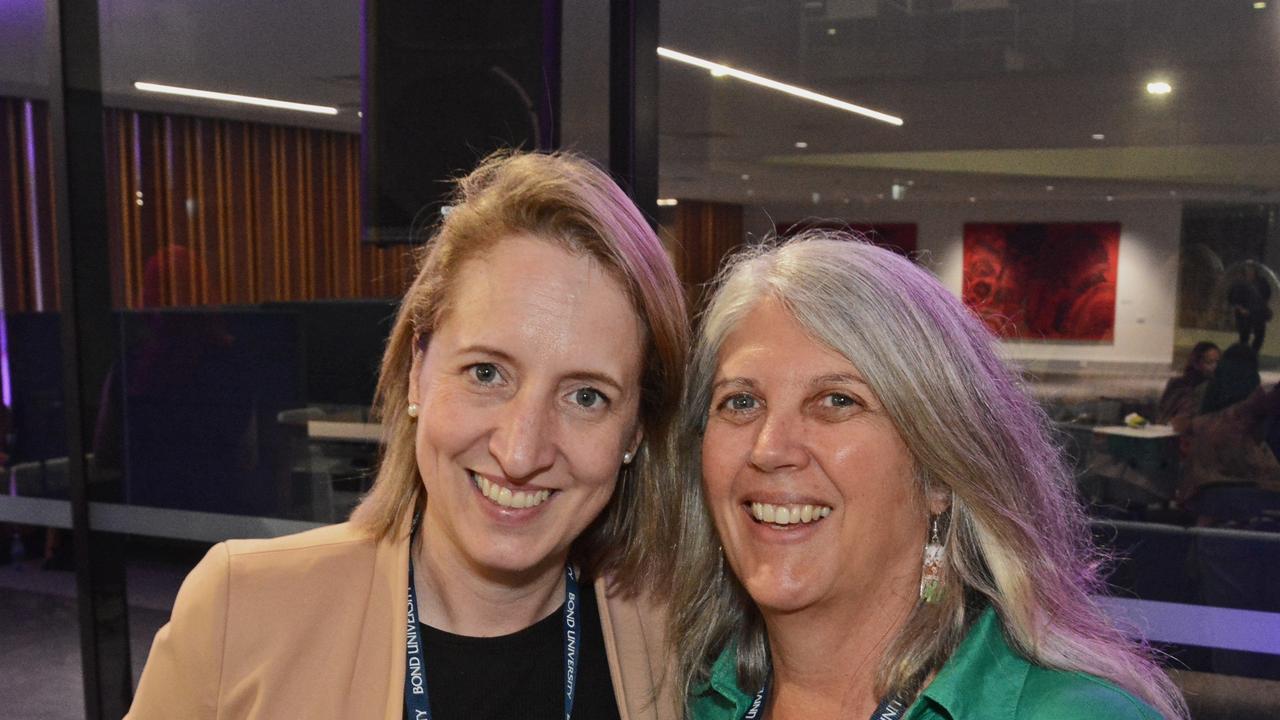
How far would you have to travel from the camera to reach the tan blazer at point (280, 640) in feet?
5.03

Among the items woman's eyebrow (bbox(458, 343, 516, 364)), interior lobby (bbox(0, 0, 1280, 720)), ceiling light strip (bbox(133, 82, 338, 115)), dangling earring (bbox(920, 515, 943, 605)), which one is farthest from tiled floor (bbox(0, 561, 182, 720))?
dangling earring (bbox(920, 515, 943, 605))

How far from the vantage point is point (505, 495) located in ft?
5.32

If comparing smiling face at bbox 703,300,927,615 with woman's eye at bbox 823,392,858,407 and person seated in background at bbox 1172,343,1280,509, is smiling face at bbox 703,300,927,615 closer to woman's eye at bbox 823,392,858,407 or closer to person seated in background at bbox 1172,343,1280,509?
woman's eye at bbox 823,392,858,407

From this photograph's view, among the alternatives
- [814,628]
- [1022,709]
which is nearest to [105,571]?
[814,628]

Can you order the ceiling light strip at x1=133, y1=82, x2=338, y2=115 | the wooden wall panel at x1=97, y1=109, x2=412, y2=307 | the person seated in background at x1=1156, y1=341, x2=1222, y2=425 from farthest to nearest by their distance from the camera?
1. the wooden wall panel at x1=97, y1=109, x2=412, y2=307
2. the ceiling light strip at x1=133, y1=82, x2=338, y2=115
3. the person seated in background at x1=1156, y1=341, x2=1222, y2=425

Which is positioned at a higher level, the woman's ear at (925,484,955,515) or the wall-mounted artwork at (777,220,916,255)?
the wall-mounted artwork at (777,220,916,255)

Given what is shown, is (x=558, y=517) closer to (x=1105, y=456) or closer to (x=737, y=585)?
(x=737, y=585)

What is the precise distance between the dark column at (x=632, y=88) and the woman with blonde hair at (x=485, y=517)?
2.06 meters

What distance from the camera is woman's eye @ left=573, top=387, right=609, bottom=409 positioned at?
1.64m

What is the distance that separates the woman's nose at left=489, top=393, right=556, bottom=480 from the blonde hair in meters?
0.15

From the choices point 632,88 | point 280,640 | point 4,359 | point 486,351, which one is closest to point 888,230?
point 632,88

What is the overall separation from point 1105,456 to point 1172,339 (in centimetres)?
43

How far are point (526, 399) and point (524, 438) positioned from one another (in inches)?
2.2

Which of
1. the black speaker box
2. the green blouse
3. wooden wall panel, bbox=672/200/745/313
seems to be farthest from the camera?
wooden wall panel, bbox=672/200/745/313
